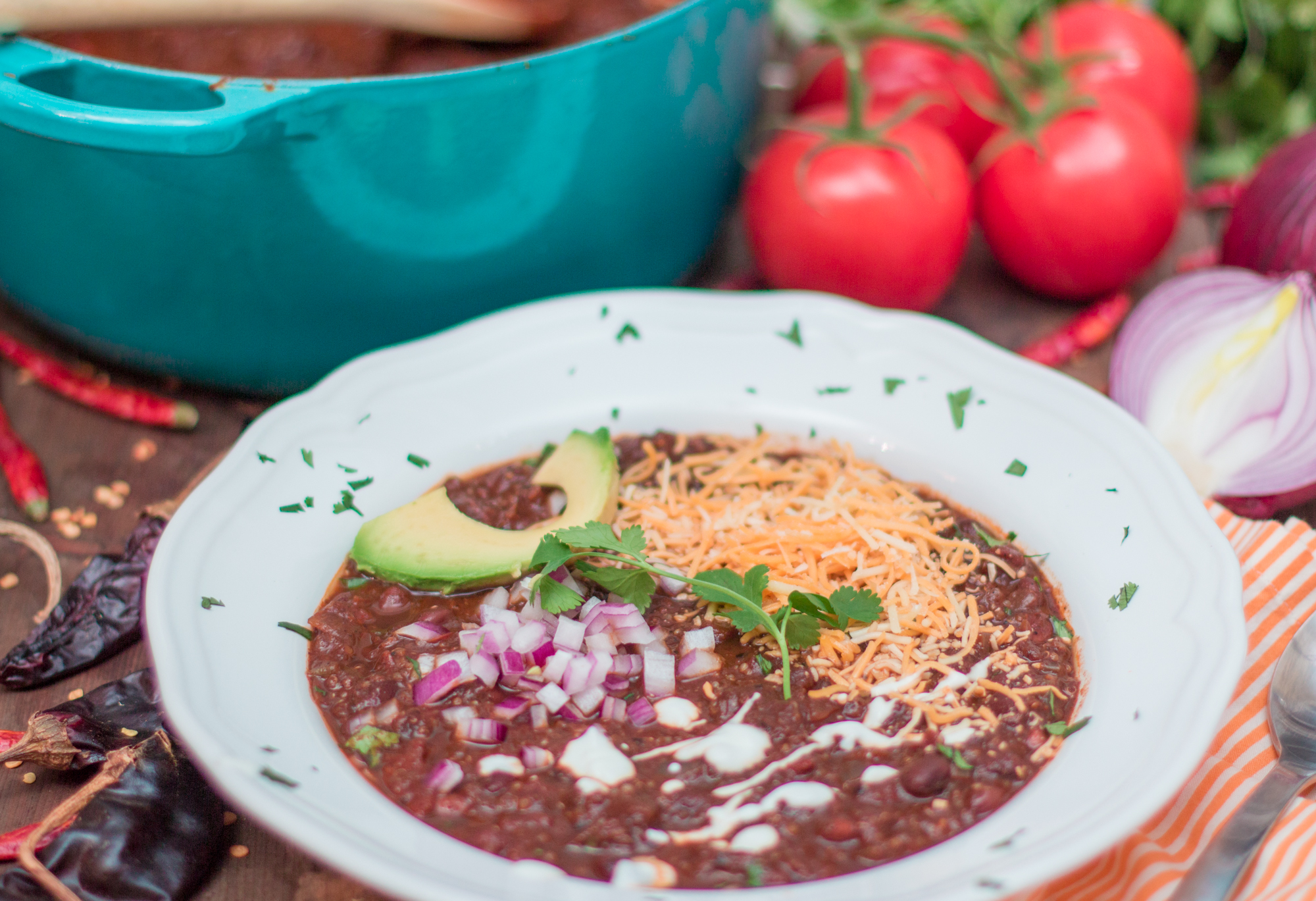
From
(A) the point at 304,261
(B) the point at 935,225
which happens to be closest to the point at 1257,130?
(B) the point at 935,225

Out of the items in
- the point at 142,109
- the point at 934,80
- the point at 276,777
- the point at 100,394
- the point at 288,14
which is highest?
the point at 288,14

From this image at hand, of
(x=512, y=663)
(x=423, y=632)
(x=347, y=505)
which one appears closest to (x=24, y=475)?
(x=347, y=505)

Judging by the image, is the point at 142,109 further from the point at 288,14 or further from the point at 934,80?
the point at 934,80

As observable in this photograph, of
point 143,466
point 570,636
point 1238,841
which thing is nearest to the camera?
point 1238,841

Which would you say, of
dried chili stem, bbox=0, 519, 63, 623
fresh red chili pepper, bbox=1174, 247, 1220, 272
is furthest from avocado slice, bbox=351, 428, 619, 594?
fresh red chili pepper, bbox=1174, 247, 1220, 272

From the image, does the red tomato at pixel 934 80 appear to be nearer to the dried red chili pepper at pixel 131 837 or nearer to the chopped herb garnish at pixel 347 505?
the chopped herb garnish at pixel 347 505

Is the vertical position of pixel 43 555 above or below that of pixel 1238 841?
below

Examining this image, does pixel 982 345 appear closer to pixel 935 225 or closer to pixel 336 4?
pixel 935 225
